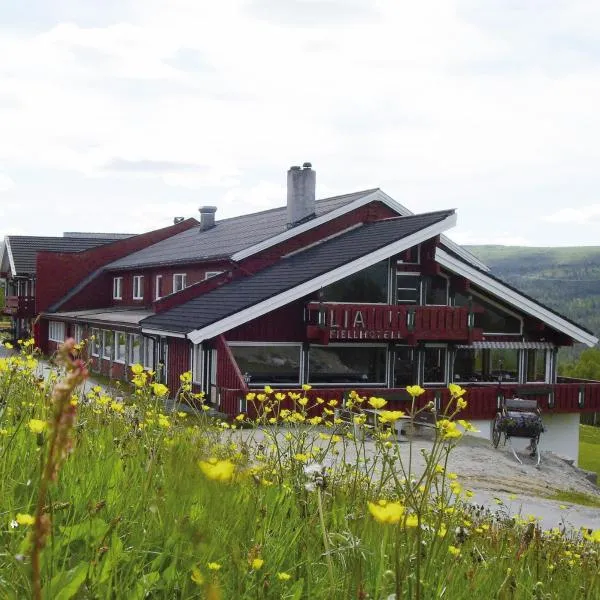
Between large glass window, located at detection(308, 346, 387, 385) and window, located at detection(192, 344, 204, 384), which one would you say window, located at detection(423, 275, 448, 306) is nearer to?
large glass window, located at detection(308, 346, 387, 385)

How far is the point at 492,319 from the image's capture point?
27.1m

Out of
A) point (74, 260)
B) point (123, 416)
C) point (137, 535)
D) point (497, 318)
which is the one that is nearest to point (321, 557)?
point (137, 535)

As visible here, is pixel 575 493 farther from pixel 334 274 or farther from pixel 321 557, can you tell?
pixel 321 557

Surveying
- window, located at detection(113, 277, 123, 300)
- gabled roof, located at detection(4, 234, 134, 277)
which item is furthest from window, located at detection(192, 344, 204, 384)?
gabled roof, located at detection(4, 234, 134, 277)

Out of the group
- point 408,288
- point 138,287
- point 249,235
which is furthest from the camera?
point 138,287

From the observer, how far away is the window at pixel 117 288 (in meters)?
39.2

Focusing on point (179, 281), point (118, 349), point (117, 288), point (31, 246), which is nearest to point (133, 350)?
point (118, 349)

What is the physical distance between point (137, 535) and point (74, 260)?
38686 mm

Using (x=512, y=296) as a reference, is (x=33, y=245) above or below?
above

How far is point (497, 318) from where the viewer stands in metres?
27.1

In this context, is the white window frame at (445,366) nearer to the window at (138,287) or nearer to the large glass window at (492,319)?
the large glass window at (492,319)

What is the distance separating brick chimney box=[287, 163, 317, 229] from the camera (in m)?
28.6

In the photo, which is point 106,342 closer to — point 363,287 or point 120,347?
A: point 120,347

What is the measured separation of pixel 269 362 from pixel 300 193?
→ 24.6ft
